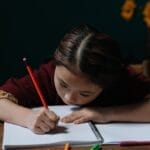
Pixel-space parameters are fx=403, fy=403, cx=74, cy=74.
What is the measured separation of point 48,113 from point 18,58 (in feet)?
3.24

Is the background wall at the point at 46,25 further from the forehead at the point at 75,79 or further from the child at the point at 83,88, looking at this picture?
the forehead at the point at 75,79

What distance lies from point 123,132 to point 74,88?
0.56 ft

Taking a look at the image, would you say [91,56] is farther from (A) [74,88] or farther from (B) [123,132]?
(B) [123,132]

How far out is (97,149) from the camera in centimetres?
90

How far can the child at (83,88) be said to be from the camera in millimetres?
1050

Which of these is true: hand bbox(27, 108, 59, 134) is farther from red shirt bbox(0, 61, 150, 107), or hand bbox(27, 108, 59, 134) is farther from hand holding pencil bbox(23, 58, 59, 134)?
red shirt bbox(0, 61, 150, 107)

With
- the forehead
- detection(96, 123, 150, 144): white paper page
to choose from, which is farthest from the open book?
the forehead

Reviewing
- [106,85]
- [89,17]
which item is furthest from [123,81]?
[89,17]

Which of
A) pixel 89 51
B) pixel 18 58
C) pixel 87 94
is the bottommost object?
pixel 18 58

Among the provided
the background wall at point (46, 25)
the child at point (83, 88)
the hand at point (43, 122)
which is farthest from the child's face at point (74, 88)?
the background wall at point (46, 25)

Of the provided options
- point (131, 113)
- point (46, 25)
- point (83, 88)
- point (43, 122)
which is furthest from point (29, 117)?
point (46, 25)

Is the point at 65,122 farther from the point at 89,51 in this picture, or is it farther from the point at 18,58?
the point at 18,58

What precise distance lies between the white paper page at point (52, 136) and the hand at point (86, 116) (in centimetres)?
2

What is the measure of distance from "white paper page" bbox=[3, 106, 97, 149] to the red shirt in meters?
0.16
